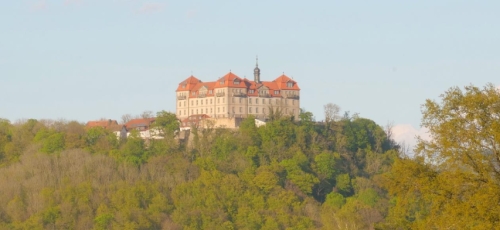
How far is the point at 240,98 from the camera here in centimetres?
8875

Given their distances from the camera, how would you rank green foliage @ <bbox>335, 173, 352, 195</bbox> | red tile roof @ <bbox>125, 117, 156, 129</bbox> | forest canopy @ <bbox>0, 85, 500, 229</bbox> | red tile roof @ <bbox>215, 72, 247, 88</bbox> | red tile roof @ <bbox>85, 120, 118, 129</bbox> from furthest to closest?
red tile roof @ <bbox>85, 120, 118, 129</bbox> → red tile roof @ <bbox>125, 117, 156, 129</bbox> → red tile roof @ <bbox>215, 72, 247, 88</bbox> → green foliage @ <bbox>335, 173, 352, 195</bbox> → forest canopy @ <bbox>0, 85, 500, 229</bbox>

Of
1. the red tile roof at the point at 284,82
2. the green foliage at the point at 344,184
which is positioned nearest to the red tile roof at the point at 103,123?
the red tile roof at the point at 284,82

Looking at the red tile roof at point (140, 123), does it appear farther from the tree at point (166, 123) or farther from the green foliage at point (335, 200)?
the green foliage at point (335, 200)

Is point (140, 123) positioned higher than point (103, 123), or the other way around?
point (103, 123)

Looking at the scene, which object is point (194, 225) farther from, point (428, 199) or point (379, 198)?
point (428, 199)

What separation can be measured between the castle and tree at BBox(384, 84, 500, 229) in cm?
6480

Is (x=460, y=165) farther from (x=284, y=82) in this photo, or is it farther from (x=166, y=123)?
(x=284, y=82)

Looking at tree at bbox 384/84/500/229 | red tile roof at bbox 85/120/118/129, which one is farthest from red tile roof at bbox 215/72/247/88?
tree at bbox 384/84/500/229

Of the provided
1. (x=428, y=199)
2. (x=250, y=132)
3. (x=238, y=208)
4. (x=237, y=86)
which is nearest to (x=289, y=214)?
(x=238, y=208)

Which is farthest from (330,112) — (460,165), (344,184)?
(460,165)

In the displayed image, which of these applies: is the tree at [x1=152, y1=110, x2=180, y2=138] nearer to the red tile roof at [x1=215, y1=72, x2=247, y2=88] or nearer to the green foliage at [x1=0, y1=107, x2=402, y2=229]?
the green foliage at [x1=0, y1=107, x2=402, y2=229]

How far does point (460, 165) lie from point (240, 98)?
67604 mm

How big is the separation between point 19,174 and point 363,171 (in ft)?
84.0

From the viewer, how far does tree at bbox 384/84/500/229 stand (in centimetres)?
2083
